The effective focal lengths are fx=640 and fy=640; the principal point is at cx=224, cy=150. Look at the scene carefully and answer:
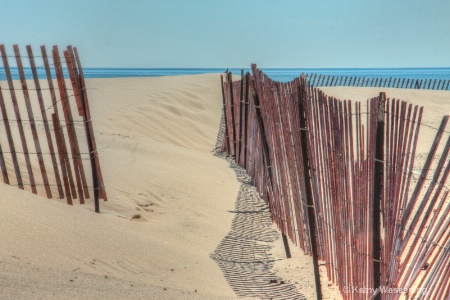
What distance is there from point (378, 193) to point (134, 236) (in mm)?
2830

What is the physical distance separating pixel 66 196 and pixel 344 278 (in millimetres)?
3099

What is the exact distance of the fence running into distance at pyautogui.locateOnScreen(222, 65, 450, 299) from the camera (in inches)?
125

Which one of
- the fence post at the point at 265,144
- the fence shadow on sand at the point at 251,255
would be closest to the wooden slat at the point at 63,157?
the fence shadow on sand at the point at 251,255

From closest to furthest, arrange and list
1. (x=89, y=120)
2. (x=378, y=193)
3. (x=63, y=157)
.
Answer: (x=378, y=193), (x=63, y=157), (x=89, y=120)

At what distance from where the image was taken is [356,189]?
3697 mm

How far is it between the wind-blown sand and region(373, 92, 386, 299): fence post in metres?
1.42

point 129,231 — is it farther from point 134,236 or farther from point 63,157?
point 63,157

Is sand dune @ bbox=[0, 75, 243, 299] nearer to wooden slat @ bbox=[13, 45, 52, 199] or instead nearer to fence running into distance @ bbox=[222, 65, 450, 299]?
wooden slat @ bbox=[13, 45, 52, 199]

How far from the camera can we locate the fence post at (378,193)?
11.0 feet

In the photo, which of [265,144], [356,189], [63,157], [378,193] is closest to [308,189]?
[356,189]

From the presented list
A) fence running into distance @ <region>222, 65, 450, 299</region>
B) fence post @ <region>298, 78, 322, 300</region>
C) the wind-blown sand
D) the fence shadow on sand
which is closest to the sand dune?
the wind-blown sand

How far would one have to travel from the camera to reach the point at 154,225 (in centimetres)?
647

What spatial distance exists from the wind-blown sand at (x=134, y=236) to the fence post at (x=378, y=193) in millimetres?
1417

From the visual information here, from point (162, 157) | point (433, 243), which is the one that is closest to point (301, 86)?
point (433, 243)
